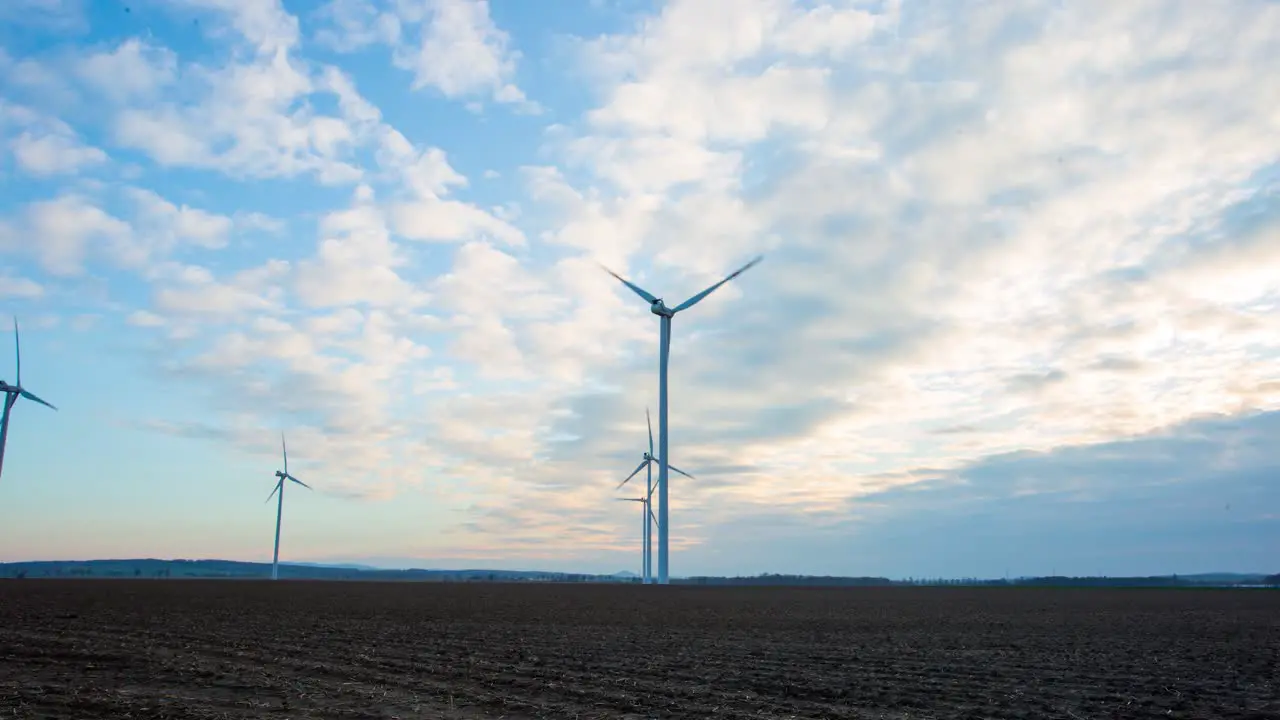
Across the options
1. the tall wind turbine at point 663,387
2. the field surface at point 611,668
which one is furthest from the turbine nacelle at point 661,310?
the field surface at point 611,668

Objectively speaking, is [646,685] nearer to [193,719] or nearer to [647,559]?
[193,719]

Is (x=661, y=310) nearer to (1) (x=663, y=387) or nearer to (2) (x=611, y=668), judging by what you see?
(1) (x=663, y=387)

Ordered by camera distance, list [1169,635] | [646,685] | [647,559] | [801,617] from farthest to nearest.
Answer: [647,559], [801,617], [1169,635], [646,685]

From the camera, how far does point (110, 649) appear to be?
95.7 feet

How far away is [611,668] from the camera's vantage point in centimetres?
2733

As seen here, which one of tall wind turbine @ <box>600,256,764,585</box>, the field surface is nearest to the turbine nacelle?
tall wind turbine @ <box>600,256,764,585</box>

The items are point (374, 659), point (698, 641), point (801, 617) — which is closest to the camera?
point (374, 659)

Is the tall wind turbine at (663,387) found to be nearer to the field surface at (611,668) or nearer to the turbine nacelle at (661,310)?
the turbine nacelle at (661,310)

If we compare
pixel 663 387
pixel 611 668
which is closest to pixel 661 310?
pixel 663 387

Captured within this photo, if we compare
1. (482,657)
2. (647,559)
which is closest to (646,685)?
(482,657)

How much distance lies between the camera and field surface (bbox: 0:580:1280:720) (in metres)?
20.5

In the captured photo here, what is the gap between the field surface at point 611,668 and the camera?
20.5 meters

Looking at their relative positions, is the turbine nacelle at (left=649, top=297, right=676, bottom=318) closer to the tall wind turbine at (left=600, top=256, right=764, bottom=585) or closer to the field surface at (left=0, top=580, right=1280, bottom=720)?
the tall wind turbine at (left=600, top=256, right=764, bottom=585)

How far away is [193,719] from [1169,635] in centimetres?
4153
